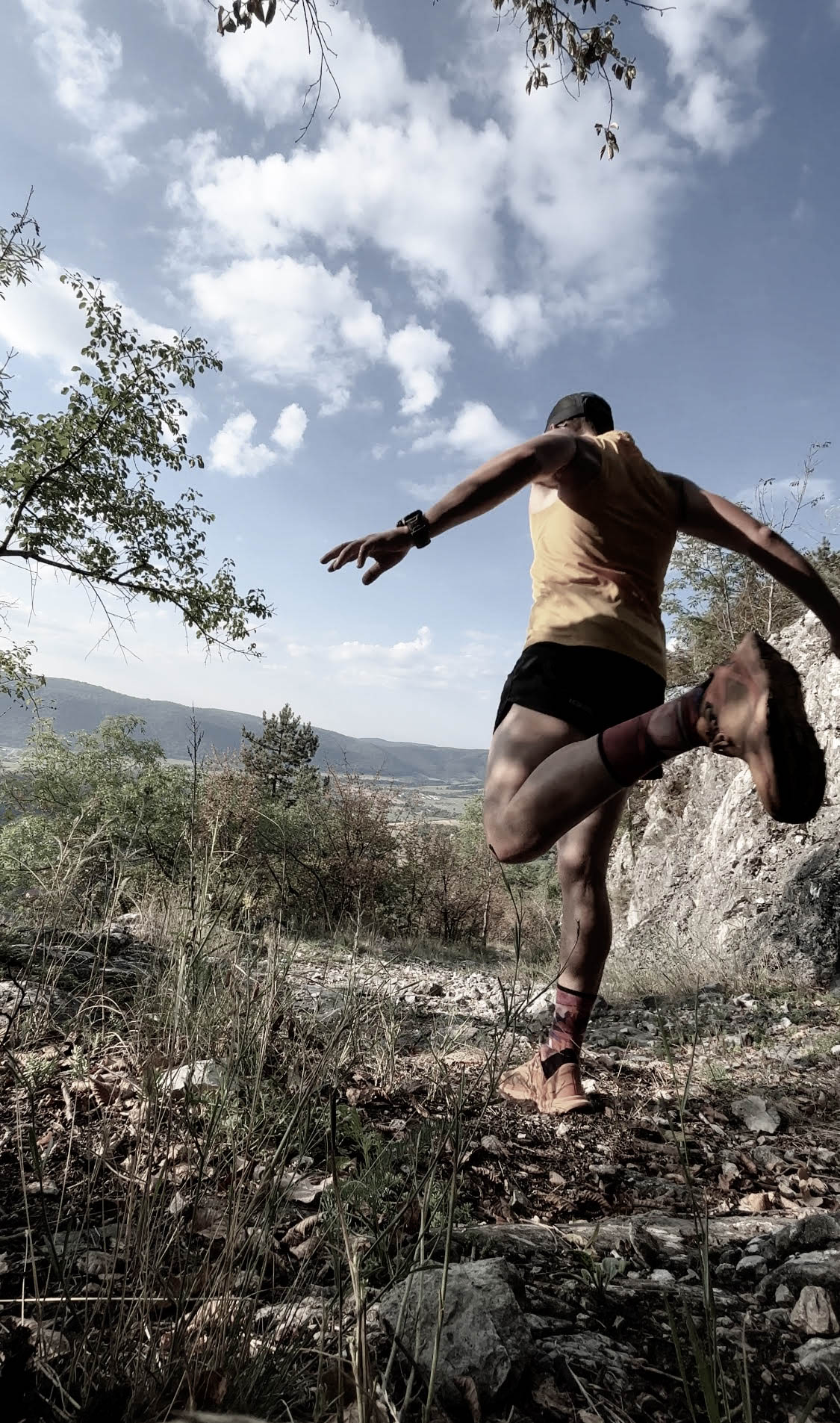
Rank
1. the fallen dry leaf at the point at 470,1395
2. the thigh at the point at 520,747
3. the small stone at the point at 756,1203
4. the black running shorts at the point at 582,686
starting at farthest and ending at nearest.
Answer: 1. the black running shorts at the point at 582,686
2. the thigh at the point at 520,747
3. the small stone at the point at 756,1203
4. the fallen dry leaf at the point at 470,1395

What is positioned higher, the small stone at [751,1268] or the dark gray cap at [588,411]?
the dark gray cap at [588,411]

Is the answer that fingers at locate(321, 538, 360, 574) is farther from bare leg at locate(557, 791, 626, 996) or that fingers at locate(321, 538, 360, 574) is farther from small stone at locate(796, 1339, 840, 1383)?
small stone at locate(796, 1339, 840, 1383)

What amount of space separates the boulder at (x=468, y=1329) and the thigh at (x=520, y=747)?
1.22 meters

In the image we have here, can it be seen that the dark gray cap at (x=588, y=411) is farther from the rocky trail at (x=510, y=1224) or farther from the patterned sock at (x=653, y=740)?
the rocky trail at (x=510, y=1224)

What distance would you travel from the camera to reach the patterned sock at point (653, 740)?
1685 mm

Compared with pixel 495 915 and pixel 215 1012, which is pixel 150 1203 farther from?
pixel 495 915

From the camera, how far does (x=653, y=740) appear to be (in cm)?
169

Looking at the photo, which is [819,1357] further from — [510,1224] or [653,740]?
[653,740]

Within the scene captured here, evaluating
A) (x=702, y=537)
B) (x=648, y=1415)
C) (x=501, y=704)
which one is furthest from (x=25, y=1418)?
(x=702, y=537)

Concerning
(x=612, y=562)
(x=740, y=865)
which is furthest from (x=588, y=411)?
(x=740, y=865)

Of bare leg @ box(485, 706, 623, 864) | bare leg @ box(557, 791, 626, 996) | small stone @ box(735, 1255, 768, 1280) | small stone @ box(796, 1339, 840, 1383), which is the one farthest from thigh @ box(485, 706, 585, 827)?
small stone @ box(796, 1339, 840, 1383)

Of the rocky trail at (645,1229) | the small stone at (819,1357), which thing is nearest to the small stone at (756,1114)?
the rocky trail at (645,1229)

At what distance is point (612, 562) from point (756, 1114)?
2.06m

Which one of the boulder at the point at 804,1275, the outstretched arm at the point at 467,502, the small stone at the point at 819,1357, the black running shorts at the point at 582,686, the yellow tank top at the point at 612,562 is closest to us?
the small stone at the point at 819,1357
